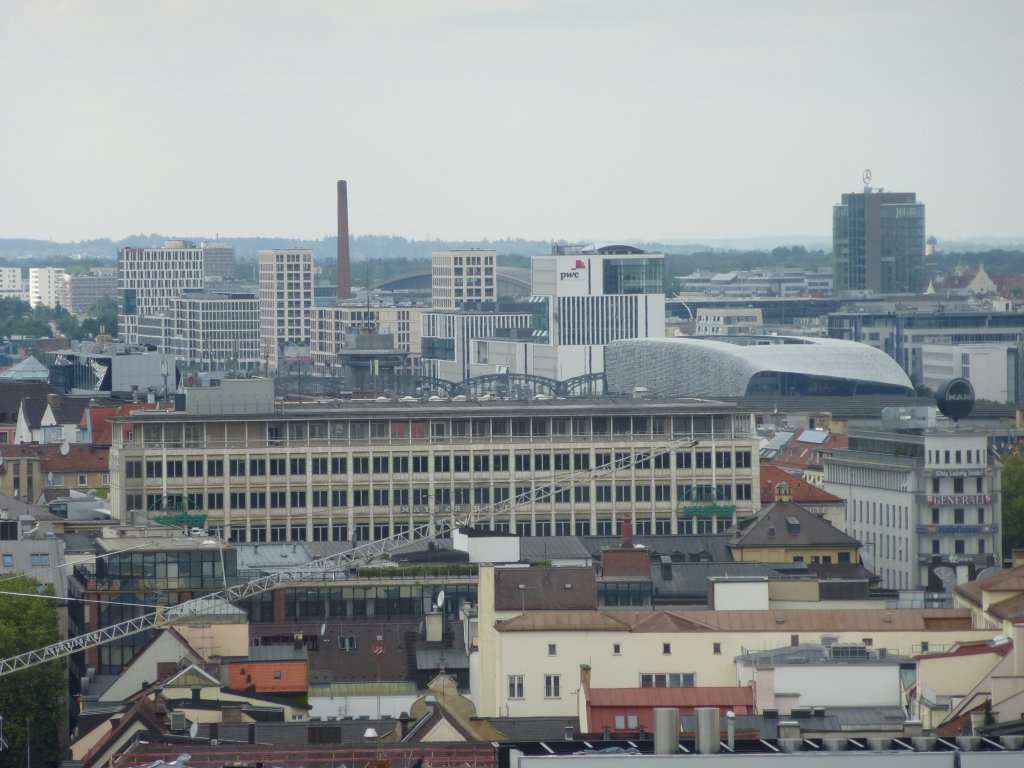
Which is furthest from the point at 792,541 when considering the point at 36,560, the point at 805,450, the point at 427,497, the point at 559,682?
the point at 805,450

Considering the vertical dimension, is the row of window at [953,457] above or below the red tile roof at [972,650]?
above

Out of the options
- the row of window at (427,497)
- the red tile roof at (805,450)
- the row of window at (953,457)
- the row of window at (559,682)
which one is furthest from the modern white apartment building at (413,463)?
the row of window at (559,682)

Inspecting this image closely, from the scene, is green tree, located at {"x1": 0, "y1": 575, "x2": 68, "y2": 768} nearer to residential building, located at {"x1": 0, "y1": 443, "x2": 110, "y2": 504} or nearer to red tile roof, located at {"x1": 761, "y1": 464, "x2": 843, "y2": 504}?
red tile roof, located at {"x1": 761, "y1": 464, "x2": 843, "y2": 504}

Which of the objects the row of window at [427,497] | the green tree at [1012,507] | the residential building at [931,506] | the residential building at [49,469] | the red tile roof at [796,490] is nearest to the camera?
the row of window at [427,497]

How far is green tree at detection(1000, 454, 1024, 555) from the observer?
5763 inches

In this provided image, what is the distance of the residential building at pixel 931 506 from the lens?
13675 cm

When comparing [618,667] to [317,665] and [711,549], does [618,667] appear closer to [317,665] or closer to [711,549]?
[317,665]

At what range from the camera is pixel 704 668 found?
83000mm

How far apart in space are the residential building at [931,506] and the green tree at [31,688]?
49.1 m

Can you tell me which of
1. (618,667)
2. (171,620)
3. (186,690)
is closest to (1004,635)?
(618,667)

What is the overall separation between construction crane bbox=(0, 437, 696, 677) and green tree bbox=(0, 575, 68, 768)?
610 millimetres

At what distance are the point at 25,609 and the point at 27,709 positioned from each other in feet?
25.7


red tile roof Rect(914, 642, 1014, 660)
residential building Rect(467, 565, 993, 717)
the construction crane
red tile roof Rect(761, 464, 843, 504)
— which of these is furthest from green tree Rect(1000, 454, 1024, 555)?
red tile roof Rect(914, 642, 1014, 660)

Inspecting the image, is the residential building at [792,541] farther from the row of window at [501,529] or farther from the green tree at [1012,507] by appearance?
the green tree at [1012,507]
